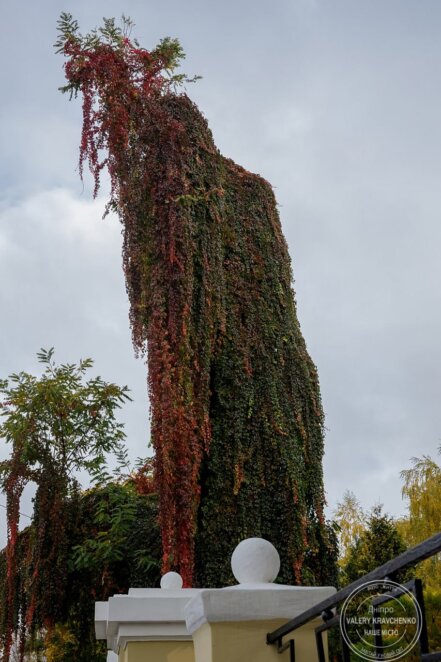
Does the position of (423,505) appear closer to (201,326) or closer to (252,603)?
(201,326)

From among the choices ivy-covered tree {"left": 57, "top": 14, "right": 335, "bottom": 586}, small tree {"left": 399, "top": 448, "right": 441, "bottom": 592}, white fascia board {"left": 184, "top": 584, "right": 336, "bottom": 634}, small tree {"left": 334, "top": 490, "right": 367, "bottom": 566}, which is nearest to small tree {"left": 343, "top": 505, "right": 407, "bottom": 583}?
small tree {"left": 399, "top": 448, "right": 441, "bottom": 592}

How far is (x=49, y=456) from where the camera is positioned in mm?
11023

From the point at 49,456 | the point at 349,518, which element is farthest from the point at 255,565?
the point at 349,518

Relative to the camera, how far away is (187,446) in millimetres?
9086

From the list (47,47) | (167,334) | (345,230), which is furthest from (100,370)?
(345,230)

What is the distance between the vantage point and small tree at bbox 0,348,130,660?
33.2ft

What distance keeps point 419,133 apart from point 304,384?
18.5 ft

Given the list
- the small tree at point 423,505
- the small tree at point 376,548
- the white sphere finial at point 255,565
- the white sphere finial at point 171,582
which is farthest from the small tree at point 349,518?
the white sphere finial at point 255,565

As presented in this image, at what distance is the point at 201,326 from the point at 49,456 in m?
3.27

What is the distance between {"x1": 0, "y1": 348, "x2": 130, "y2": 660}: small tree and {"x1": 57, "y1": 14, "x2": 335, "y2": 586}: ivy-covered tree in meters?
2.29

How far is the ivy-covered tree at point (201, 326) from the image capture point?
9195 mm

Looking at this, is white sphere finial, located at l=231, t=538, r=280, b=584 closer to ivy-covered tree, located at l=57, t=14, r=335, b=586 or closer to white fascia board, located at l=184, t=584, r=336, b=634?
white fascia board, located at l=184, t=584, r=336, b=634

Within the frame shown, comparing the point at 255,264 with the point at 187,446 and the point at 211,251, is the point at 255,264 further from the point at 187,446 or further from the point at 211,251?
the point at 187,446

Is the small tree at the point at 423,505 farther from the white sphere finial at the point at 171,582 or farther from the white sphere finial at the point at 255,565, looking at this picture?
the white sphere finial at the point at 255,565
